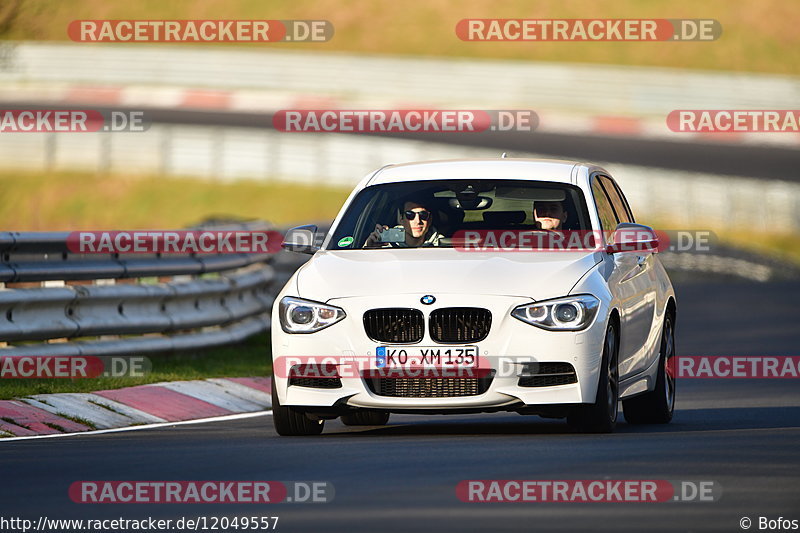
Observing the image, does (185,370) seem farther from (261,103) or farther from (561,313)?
(261,103)

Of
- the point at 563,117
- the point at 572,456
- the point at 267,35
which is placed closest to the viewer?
the point at 572,456

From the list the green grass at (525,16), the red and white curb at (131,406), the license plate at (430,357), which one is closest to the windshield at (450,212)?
the license plate at (430,357)

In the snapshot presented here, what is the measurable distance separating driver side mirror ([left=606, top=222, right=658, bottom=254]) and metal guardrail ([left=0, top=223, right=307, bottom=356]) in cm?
428

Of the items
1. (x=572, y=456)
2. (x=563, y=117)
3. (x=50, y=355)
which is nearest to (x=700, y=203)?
(x=563, y=117)

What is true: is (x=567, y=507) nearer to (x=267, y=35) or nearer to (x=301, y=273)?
(x=301, y=273)

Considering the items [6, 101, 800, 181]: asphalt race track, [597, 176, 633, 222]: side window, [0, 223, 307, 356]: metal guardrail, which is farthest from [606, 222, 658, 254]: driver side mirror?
[6, 101, 800, 181]: asphalt race track

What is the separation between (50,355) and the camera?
548 inches

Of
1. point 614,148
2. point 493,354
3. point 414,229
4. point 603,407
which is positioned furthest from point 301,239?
point 614,148

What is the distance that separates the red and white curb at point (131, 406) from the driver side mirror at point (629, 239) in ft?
10.2

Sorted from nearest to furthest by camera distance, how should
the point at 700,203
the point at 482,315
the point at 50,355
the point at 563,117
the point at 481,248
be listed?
the point at 482,315
the point at 481,248
the point at 50,355
the point at 700,203
the point at 563,117

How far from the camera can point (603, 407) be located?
11.4 m

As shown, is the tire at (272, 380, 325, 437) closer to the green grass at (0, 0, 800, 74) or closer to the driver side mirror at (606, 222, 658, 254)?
the driver side mirror at (606, 222, 658, 254)

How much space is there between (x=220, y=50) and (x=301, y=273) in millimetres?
35643

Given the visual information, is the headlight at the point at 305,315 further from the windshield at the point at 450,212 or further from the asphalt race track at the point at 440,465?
the windshield at the point at 450,212
